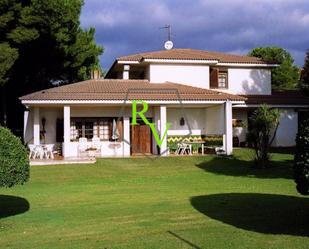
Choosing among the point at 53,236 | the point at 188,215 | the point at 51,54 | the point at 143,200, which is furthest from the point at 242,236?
the point at 51,54

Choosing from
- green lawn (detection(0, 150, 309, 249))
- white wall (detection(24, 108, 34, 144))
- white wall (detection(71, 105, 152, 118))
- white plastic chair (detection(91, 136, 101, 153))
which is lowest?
green lawn (detection(0, 150, 309, 249))

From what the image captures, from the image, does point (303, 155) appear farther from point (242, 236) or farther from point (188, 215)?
point (188, 215)

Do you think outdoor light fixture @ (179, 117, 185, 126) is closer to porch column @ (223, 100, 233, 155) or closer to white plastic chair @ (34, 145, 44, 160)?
porch column @ (223, 100, 233, 155)

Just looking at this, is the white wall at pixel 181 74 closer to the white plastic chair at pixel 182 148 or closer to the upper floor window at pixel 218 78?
the upper floor window at pixel 218 78

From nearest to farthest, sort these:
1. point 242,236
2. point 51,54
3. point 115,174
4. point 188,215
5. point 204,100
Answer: point 242,236 → point 188,215 → point 115,174 → point 204,100 → point 51,54

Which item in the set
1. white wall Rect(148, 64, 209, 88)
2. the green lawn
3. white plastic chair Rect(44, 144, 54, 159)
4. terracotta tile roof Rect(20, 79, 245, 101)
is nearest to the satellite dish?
white wall Rect(148, 64, 209, 88)

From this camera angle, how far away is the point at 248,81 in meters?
35.0

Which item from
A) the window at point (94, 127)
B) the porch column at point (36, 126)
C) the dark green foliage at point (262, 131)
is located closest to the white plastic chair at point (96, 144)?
the window at point (94, 127)

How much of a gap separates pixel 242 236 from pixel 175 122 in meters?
22.8

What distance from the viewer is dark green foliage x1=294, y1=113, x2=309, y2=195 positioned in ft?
30.0

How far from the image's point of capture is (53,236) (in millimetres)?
9547

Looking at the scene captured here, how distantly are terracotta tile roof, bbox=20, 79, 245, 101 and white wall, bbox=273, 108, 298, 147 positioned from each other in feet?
18.1

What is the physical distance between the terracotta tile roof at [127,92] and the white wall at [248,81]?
458cm

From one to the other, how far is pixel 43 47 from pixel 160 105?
9704mm
